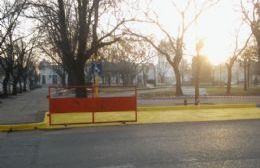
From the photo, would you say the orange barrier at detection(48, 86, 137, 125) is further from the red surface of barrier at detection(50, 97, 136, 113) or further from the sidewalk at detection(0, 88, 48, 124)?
the sidewalk at detection(0, 88, 48, 124)

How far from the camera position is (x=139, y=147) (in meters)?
12.3

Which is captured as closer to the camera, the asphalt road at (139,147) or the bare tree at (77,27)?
the asphalt road at (139,147)

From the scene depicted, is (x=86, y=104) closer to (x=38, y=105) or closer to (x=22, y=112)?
(x=22, y=112)

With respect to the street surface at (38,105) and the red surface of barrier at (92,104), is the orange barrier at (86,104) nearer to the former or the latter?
the red surface of barrier at (92,104)

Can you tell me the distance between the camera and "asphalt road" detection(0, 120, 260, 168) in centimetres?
1023

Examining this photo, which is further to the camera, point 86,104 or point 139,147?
point 86,104

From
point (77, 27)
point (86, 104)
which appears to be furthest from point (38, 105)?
point (86, 104)

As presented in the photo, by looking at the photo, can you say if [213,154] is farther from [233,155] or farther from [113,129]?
[113,129]

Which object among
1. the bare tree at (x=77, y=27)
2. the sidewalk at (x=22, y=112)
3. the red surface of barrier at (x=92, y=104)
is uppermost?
the bare tree at (x=77, y=27)

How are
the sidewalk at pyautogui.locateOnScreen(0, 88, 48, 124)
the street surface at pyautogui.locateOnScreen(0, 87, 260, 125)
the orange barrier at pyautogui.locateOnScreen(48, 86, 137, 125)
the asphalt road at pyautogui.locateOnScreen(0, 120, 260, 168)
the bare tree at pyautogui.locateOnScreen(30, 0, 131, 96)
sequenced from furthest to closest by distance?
1. the bare tree at pyautogui.locateOnScreen(30, 0, 131, 96)
2. the street surface at pyautogui.locateOnScreen(0, 87, 260, 125)
3. the sidewalk at pyautogui.locateOnScreen(0, 88, 48, 124)
4. the orange barrier at pyautogui.locateOnScreen(48, 86, 137, 125)
5. the asphalt road at pyautogui.locateOnScreen(0, 120, 260, 168)

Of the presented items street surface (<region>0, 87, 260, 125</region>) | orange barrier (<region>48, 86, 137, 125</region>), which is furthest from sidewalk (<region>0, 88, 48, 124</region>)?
orange barrier (<region>48, 86, 137, 125</region>)

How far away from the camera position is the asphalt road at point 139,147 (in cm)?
1023

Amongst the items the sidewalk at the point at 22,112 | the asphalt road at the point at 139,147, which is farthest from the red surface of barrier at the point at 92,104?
the sidewalk at the point at 22,112

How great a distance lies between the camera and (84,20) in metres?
33.7
